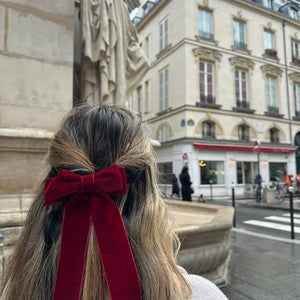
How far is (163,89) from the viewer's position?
24297 millimetres

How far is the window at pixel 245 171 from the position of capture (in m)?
22.5

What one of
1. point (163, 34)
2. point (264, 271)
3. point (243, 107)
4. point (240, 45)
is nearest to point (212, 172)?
point (243, 107)

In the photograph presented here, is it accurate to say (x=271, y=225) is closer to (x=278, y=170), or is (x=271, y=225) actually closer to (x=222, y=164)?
(x=222, y=164)

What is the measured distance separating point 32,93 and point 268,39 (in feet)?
90.1

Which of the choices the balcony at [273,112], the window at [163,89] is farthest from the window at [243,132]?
the window at [163,89]

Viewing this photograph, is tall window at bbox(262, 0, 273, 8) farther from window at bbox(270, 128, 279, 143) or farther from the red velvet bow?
the red velvet bow

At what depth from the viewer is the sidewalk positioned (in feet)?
10.2

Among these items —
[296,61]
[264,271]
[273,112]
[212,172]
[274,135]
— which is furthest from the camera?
[296,61]

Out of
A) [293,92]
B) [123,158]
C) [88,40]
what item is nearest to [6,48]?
[88,40]

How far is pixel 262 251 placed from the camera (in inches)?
197

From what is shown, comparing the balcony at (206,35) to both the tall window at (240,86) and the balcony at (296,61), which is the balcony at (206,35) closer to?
the tall window at (240,86)

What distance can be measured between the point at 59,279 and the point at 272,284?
337 cm

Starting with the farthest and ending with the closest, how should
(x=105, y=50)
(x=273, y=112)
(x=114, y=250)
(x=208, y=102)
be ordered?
(x=273, y=112) → (x=208, y=102) → (x=105, y=50) → (x=114, y=250)

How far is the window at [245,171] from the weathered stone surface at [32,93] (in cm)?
2088
